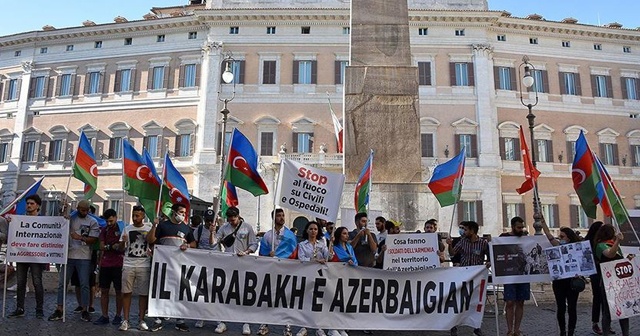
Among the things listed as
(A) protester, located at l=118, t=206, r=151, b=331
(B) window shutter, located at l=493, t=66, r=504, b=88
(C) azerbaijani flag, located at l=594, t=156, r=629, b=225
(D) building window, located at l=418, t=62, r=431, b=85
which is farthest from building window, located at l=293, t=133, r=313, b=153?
(C) azerbaijani flag, located at l=594, t=156, r=629, b=225

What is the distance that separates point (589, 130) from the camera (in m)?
26.2

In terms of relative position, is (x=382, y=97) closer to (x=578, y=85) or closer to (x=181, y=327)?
(x=181, y=327)

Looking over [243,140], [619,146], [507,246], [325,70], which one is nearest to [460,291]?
[507,246]

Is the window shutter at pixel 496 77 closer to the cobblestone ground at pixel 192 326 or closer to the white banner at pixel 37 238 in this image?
the cobblestone ground at pixel 192 326

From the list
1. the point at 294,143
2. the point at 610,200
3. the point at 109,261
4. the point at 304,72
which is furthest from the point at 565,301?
the point at 304,72

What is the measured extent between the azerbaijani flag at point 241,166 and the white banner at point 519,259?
284cm

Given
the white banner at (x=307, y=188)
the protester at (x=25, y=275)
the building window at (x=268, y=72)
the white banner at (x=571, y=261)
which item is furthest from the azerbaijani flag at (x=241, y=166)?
the building window at (x=268, y=72)

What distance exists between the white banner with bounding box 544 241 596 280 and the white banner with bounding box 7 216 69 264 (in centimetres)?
→ 535

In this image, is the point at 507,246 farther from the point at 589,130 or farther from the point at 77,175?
the point at 589,130

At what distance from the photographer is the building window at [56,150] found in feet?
88.2

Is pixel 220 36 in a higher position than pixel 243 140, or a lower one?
higher

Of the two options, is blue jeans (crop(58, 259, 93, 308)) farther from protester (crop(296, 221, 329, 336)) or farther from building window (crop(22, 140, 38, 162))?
building window (crop(22, 140, 38, 162))

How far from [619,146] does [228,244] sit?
88.4ft

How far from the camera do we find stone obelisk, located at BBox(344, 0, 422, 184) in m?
9.09
